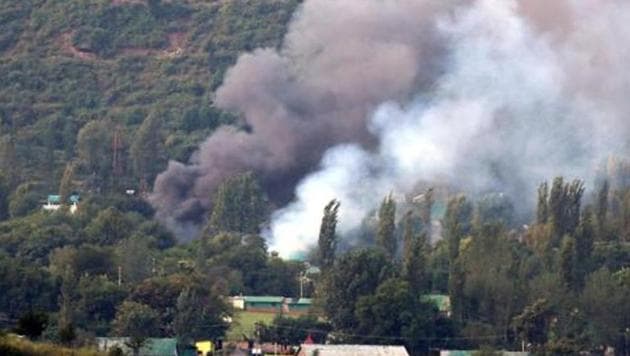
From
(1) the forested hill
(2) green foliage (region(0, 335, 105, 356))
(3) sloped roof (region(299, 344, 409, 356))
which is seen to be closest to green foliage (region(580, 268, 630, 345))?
(3) sloped roof (region(299, 344, 409, 356))

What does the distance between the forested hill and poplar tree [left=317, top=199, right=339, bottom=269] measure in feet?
54.8

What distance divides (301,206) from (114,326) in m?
22.5

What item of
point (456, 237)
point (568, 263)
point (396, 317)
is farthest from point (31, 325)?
point (456, 237)

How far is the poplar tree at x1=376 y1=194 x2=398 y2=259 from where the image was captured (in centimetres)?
8506

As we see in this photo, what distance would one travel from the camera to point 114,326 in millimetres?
72812

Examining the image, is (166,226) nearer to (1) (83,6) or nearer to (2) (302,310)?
(2) (302,310)

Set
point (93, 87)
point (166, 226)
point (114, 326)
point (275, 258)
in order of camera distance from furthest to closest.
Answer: point (93, 87), point (166, 226), point (275, 258), point (114, 326)

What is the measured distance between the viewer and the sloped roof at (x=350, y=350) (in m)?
71.1

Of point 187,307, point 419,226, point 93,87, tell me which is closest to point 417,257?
point 187,307

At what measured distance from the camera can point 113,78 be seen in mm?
118812

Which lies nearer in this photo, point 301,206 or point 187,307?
point 187,307

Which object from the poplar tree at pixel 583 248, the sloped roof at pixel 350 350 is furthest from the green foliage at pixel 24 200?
the sloped roof at pixel 350 350

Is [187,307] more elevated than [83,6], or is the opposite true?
[83,6]

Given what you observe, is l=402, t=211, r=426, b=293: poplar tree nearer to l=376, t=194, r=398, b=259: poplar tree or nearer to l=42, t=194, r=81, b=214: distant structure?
l=376, t=194, r=398, b=259: poplar tree
